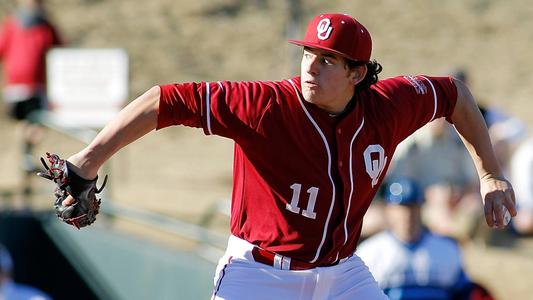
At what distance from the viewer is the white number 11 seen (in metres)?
5.20

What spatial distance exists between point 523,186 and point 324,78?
6322 millimetres

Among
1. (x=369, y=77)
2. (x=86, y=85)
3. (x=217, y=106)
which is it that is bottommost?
(x=86, y=85)

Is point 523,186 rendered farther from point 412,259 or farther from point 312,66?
point 312,66

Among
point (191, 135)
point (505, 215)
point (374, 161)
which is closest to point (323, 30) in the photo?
point (374, 161)

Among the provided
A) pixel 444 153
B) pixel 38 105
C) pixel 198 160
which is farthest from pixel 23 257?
pixel 198 160

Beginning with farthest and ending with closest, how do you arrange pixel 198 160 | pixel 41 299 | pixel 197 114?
pixel 198 160 < pixel 41 299 < pixel 197 114

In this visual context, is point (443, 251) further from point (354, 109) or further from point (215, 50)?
point (215, 50)

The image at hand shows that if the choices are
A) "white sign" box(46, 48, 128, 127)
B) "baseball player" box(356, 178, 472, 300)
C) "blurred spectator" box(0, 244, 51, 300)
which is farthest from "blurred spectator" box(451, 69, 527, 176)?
"blurred spectator" box(0, 244, 51, 300)

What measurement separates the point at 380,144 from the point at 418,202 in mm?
2859

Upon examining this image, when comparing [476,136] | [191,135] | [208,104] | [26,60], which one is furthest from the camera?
[191,135]

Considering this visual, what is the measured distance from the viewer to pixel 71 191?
4.87 metres

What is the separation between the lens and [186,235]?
33.6 ft

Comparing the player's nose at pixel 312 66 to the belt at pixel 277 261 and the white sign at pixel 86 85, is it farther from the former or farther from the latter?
the white sign at pixel 86 85

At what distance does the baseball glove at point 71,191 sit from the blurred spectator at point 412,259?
3397mm
